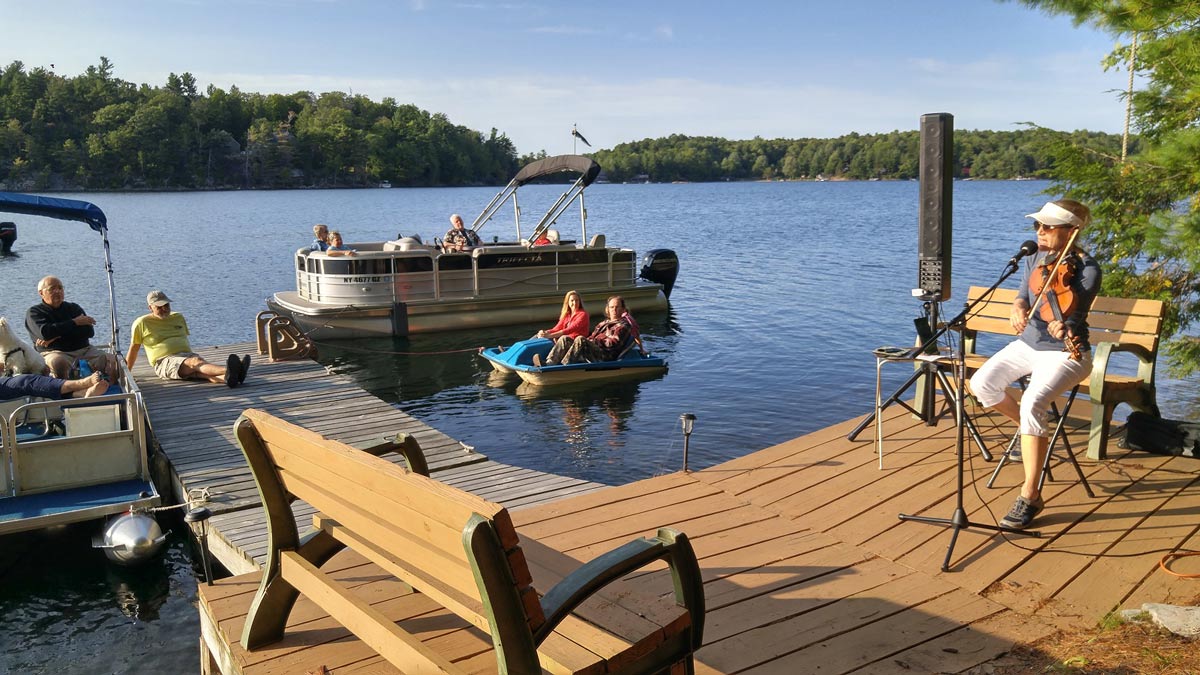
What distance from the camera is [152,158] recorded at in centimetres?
10819

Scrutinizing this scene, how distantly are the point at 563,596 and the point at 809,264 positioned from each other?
35.1 meters

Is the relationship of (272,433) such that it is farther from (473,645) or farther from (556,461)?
(556,461)

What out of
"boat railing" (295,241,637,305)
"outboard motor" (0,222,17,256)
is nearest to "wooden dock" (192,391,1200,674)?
"boat railing" (295,241,637,305)

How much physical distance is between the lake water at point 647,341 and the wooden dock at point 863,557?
3103 millimetres

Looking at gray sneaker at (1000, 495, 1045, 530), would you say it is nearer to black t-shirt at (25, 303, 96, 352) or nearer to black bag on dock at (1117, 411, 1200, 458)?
Result: black bag on dock at (1117, 411, 1200, 458)

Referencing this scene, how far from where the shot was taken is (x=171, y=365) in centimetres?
1123

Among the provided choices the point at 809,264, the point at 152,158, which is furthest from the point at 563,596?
the point at 152,158

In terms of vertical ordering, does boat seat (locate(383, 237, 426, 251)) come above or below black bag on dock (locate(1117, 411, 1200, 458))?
above

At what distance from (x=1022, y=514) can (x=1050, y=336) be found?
3.40 ft

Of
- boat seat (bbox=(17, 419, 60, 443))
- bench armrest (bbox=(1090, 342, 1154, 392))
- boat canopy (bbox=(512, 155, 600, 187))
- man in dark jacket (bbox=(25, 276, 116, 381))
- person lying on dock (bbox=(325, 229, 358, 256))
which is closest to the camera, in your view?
bench armrest (bbox=(1090, 342, 1154, 392))

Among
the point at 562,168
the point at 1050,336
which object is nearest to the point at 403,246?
the point at 562,168

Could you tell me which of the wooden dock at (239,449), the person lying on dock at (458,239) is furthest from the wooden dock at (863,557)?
the person lying on dock at (458,239)

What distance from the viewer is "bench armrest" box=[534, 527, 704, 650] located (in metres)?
2.37

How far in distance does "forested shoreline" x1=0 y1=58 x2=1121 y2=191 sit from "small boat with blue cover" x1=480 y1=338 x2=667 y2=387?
3288 inches
